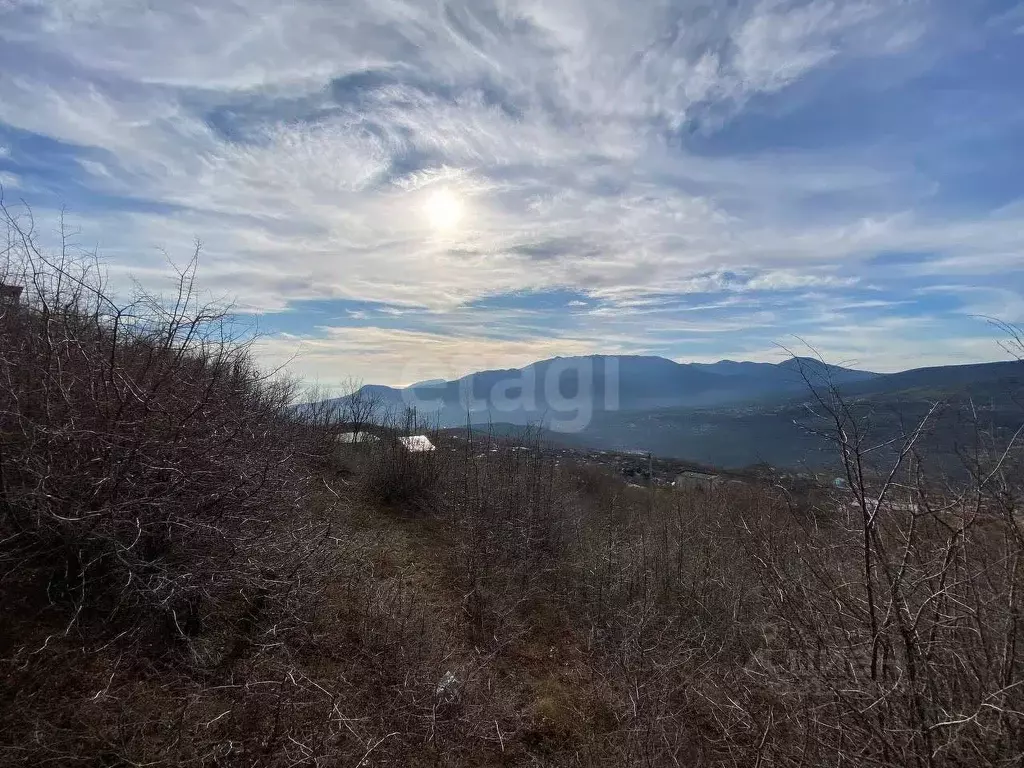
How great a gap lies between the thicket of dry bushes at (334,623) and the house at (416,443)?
573cm

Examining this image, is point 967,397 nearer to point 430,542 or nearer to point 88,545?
point 88,545

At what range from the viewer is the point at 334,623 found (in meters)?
5.82

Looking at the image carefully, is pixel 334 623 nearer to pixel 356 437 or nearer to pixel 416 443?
pixel 416 443

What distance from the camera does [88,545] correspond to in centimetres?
387

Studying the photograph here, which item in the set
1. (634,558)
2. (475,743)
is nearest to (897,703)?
(475,743)

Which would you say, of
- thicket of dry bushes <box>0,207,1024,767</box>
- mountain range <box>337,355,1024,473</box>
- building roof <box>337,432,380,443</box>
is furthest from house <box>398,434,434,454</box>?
thicket of dry bushes <box>0,207,1024,767</box>

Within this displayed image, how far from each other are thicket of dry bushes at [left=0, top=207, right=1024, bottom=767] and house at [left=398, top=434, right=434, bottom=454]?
5.73m

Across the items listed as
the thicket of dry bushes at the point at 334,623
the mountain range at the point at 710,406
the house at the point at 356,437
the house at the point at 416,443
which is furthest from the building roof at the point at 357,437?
the thicket of dry bushes at the point at 334,623

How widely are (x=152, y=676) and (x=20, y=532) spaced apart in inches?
56.1

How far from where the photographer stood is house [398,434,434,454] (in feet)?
43.3

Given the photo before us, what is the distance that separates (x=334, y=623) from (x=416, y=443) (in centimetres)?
792

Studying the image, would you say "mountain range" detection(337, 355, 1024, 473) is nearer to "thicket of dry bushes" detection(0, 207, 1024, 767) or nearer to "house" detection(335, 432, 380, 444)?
"thicket of dry bushes" detection(0, 207, 1024, 767)

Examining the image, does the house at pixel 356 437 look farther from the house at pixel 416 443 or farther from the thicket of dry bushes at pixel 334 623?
the thicket of dry bushes at pixel 334 623

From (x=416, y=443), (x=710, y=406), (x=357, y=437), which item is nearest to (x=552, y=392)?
(x=357, y=437)
